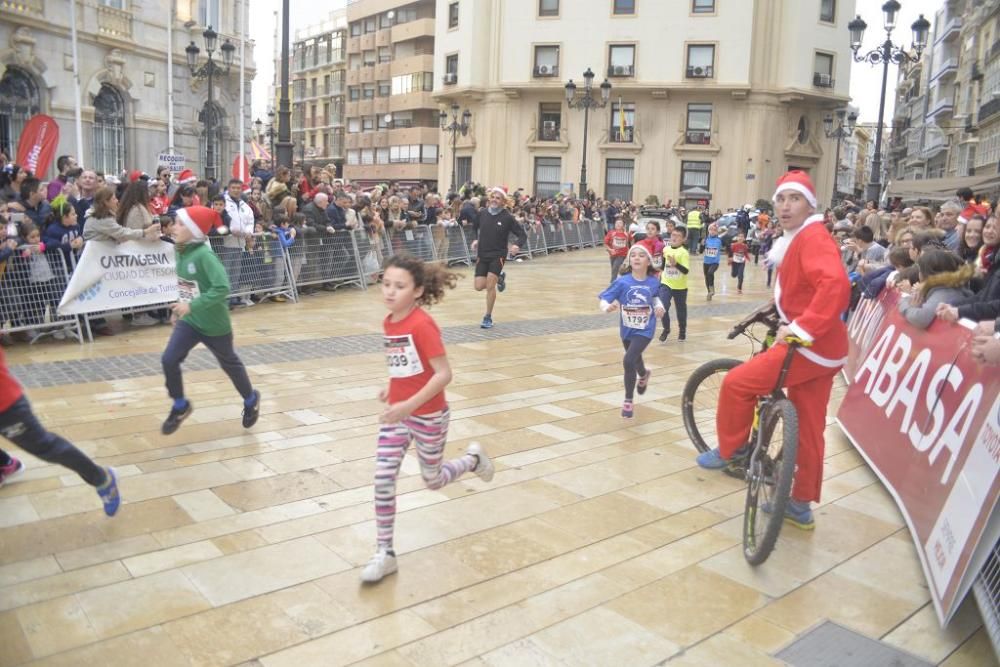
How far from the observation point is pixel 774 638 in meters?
3.43

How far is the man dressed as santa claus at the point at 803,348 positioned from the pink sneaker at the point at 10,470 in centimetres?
415

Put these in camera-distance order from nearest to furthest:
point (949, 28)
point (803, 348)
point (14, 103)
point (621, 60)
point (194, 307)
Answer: point (803, 348) < point (194, 307) < point (14, 103) < point (621, 60) < point (949, 28)

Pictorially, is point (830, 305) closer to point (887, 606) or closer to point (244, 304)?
point (887, 606)

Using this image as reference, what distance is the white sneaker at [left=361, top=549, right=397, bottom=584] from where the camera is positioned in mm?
3750

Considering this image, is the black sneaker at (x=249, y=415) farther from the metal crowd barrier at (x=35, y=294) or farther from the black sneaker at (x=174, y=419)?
the metal crowd barrier at (x=35, y=294)

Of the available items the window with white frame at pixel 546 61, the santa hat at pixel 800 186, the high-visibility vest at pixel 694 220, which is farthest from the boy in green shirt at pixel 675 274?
the window with white frame at pixel 546 61

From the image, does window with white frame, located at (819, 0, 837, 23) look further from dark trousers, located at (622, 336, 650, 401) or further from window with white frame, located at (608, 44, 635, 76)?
dark trousers, located at (622, 336, 650, 401)

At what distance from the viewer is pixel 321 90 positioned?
71688 mm

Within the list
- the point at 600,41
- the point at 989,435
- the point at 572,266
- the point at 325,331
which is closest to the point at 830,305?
the point at 989,435

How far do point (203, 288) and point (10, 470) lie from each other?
5.52 ft

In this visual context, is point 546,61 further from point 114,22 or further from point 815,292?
point 815,292

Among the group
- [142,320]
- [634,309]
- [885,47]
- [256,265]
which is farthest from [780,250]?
[885,47]

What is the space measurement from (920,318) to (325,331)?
22.8 feet

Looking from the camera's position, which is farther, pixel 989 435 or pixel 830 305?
pixel 830 305
